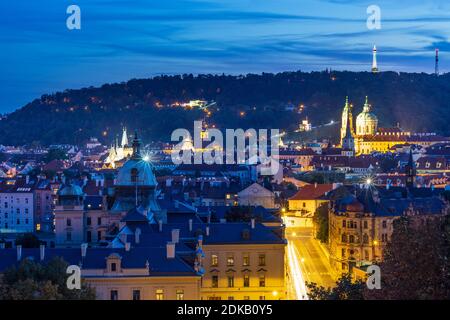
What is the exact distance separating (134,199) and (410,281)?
95.2 feet

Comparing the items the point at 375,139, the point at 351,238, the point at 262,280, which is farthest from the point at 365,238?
the point at 375,139

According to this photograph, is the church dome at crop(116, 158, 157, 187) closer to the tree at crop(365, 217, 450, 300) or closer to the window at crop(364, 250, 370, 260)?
the window at crop(364, 250, 370, 260)

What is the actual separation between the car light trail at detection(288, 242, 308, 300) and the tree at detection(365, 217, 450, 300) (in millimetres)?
14189

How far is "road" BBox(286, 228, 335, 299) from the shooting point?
4231 cm

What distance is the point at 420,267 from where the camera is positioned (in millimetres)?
20250

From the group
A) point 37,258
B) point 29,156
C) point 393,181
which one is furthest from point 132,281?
point 29,156

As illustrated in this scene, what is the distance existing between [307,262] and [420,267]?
2815 centimetres

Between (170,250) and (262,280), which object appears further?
(262,280)

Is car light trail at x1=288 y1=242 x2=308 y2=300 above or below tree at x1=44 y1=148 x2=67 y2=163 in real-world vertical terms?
below

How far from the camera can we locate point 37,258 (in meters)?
30.4

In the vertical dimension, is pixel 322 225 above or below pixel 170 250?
below

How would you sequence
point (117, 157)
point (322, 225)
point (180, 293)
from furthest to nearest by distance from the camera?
point (117, 157) → point (322, 225) → point (180, 293)

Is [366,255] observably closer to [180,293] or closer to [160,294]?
[180,293]

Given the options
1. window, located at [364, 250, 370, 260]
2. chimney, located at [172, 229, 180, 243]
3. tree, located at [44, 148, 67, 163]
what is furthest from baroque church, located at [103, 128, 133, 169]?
chimney, located at [172, 229, 180, 243]
